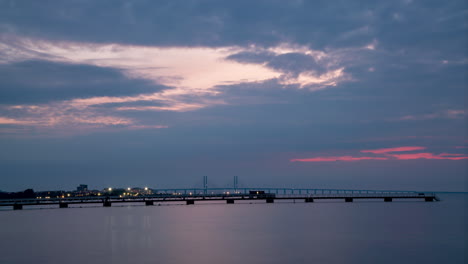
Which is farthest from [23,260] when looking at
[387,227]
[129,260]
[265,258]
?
[387,227]

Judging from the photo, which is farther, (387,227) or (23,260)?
(387,227)

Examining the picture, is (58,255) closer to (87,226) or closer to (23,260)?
(23,260)

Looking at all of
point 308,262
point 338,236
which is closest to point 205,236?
point 338,236

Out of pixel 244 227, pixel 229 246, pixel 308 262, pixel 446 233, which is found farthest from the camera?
pixel 244 227

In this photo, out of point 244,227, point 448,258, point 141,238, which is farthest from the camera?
point 244,227

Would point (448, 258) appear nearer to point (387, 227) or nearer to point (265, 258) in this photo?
point (265, 258)

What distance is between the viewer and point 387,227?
6362 cm

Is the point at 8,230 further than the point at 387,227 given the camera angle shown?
No

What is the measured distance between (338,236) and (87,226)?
34228 mm

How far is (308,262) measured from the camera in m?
37.2

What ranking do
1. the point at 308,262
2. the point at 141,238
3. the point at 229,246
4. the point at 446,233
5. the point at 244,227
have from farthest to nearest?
1. the point at 244,227
2. the point at 446,233
3. the point at 141,238
4. the point at 229,246
5. the point at 308,262

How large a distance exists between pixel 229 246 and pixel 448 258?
1992cm

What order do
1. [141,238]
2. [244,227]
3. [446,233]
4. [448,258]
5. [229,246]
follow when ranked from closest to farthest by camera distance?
[448,258] → [229,246] → [141,238] → [446,233] → [244,227]

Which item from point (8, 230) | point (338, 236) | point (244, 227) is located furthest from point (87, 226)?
point (338, 236)
